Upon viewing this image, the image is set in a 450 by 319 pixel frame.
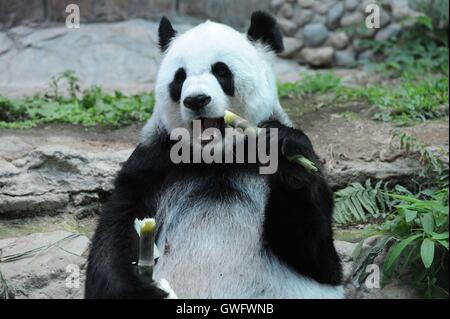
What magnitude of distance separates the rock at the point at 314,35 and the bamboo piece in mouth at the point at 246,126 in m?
7.78

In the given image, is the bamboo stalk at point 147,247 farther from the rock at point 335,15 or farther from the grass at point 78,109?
the rock at point 335,15

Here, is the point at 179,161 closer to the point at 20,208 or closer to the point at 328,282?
the point at 328,282

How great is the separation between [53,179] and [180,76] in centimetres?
226

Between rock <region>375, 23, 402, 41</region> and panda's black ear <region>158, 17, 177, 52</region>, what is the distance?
274 inches

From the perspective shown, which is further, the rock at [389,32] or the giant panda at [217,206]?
the rock at [389,32]

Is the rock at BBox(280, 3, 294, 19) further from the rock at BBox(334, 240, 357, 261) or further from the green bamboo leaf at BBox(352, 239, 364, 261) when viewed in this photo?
the green bamboo leaf at BBox(352, 239, 364, 261)

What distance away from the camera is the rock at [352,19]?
1220cm

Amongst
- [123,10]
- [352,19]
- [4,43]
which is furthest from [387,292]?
[123,10]

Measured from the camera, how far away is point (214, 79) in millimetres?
5008

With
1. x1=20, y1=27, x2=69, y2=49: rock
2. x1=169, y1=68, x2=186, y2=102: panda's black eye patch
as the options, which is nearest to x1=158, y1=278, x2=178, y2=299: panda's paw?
x1=169, y1=68, x2=186, y2=102: panda's black eye patch

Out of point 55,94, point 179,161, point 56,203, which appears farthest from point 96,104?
point 179,161

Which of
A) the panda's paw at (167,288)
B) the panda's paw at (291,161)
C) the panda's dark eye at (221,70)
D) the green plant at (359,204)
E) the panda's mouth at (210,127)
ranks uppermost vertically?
the panda's dark eye at (221,70)

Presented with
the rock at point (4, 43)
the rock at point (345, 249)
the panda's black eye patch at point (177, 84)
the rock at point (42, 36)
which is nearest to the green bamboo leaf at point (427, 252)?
the rock at point (345, 249)
